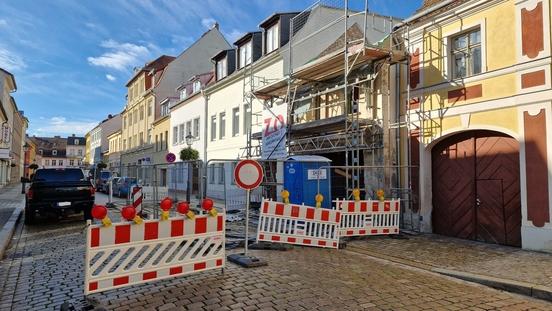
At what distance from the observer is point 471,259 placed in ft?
27.2

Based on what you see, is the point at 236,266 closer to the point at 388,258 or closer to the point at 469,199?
the point at 388,258

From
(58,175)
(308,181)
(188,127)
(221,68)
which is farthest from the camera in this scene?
(188,127)

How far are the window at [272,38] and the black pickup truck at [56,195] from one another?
10.5m

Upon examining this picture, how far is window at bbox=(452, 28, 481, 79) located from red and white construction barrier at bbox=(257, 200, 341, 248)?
527 cm

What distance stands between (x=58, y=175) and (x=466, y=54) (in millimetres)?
13389

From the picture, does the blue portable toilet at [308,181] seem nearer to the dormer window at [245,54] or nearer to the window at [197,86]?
the dormer window at [245,54]

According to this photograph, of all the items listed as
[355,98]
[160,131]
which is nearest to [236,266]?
[355,98]

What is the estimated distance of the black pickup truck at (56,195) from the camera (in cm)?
1322

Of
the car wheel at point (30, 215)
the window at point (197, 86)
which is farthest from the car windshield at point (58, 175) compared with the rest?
the window at point (197, 86)

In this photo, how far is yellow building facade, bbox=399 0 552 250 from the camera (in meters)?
9.12

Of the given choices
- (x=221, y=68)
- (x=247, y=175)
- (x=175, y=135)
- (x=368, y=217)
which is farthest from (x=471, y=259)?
(x=175, y=135)

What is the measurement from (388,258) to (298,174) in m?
4.04

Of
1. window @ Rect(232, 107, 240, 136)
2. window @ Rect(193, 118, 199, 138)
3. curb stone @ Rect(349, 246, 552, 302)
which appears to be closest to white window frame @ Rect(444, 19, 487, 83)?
curb stone @ Rect(349, 246, 552, 302)

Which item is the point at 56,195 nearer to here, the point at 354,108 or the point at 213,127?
the point at 354,108
